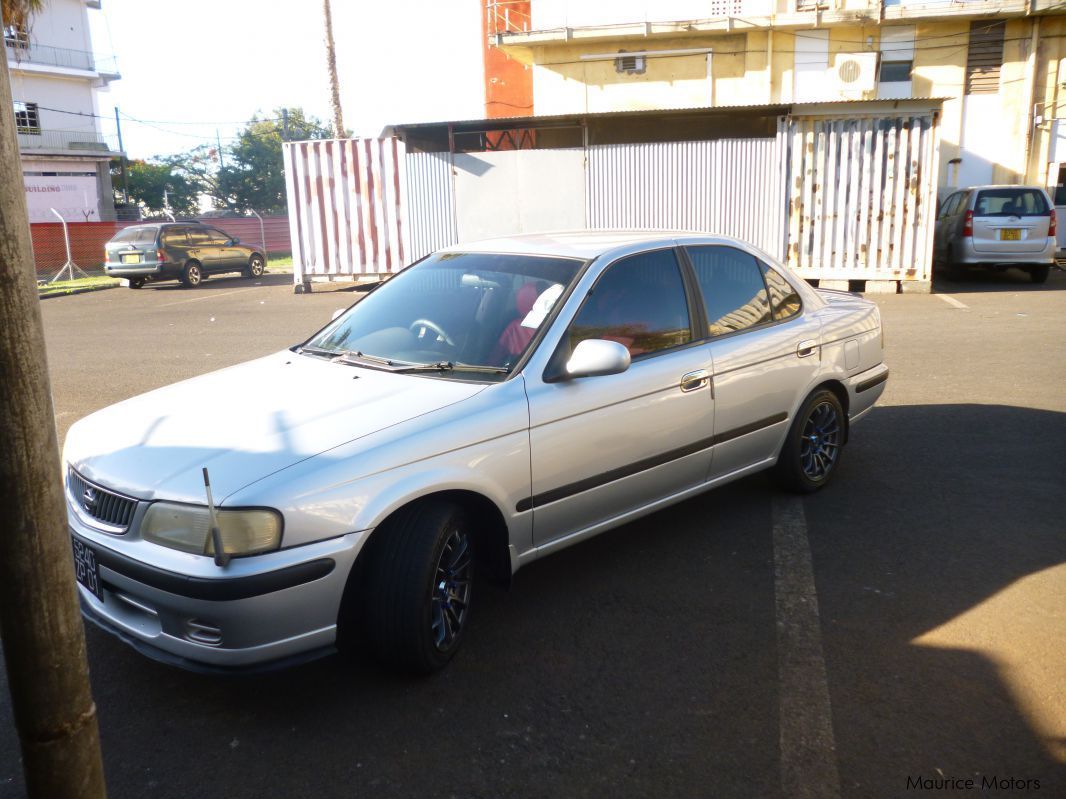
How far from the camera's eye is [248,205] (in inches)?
2450

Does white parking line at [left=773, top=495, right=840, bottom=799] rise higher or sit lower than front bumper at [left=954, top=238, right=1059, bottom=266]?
lower

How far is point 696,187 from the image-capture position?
16391 mm

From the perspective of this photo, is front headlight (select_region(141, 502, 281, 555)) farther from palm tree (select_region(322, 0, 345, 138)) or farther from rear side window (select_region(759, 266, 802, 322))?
palm tree (select_region(322, 0, 345, 138))

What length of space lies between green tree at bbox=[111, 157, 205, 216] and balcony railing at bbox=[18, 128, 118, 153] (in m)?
8.11

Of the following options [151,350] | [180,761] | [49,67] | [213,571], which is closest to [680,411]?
[213,571]

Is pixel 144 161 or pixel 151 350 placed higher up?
pixel 144 161

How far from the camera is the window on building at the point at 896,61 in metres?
23.0

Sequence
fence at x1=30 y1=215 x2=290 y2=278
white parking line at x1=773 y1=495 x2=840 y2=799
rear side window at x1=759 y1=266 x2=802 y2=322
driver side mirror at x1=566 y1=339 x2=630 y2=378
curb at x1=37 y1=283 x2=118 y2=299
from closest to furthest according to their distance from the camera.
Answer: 1. white parking line at x1=773 y1=495 x2=840 y2=799
2. driver side mirror at x1=566 y1=339 x2=630 y2=378
3. rear side window at x1=759 y1=266 x2=802 y2=322
4. curb at x1=37 y1=283 x2=118 y2=299
5. fence at x1=30 y1=215 x2=290 y2=278

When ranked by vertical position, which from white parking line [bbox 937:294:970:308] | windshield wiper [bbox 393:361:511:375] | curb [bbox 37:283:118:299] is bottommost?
curb [bbox 37:283:118:299]

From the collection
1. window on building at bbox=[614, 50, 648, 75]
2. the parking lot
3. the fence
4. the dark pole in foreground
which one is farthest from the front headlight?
the fence

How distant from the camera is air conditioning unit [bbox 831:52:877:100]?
2298cm

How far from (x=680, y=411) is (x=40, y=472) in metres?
2.99

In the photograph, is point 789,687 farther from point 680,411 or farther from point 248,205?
point 248,205

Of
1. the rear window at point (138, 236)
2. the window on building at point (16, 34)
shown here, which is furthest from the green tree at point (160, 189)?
the rear window at point (138, 236)
